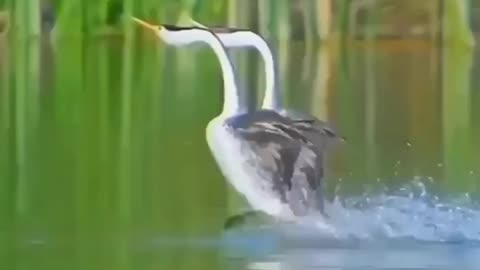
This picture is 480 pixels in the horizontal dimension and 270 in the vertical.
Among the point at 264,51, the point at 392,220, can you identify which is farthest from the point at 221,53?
the point at 392,220

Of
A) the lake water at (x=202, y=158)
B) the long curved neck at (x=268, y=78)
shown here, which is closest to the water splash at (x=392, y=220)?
the lake water at (x=202, y=158)

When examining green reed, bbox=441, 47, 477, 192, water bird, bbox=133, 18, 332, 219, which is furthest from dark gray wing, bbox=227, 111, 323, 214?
green reed, bbox=441, 47, 477, 192

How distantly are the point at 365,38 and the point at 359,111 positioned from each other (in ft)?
0.24

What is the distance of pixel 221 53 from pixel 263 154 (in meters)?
0.10

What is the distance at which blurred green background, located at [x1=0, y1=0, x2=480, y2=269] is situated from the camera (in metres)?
0.81

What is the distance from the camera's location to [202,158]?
2.68ft

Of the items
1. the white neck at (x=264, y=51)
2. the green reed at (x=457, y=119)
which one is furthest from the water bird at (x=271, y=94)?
the green reed at (x=457, y=119)

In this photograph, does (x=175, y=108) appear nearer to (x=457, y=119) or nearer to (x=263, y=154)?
(x=263, y=154)

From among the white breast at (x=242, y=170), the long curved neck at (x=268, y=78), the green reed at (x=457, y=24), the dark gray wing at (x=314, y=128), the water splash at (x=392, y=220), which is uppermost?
the green reed at (x=457, y=24)

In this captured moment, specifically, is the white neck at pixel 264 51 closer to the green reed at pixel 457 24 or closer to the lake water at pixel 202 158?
the lake water at pixel 202 158

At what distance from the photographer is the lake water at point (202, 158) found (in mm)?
801

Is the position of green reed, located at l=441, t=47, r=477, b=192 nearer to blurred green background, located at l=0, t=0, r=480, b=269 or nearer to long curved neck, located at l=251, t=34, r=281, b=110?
blurred green background, located at l=0, t=0, r=480, b=269

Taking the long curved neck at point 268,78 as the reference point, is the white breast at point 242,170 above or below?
below

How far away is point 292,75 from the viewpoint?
0.83 metres
